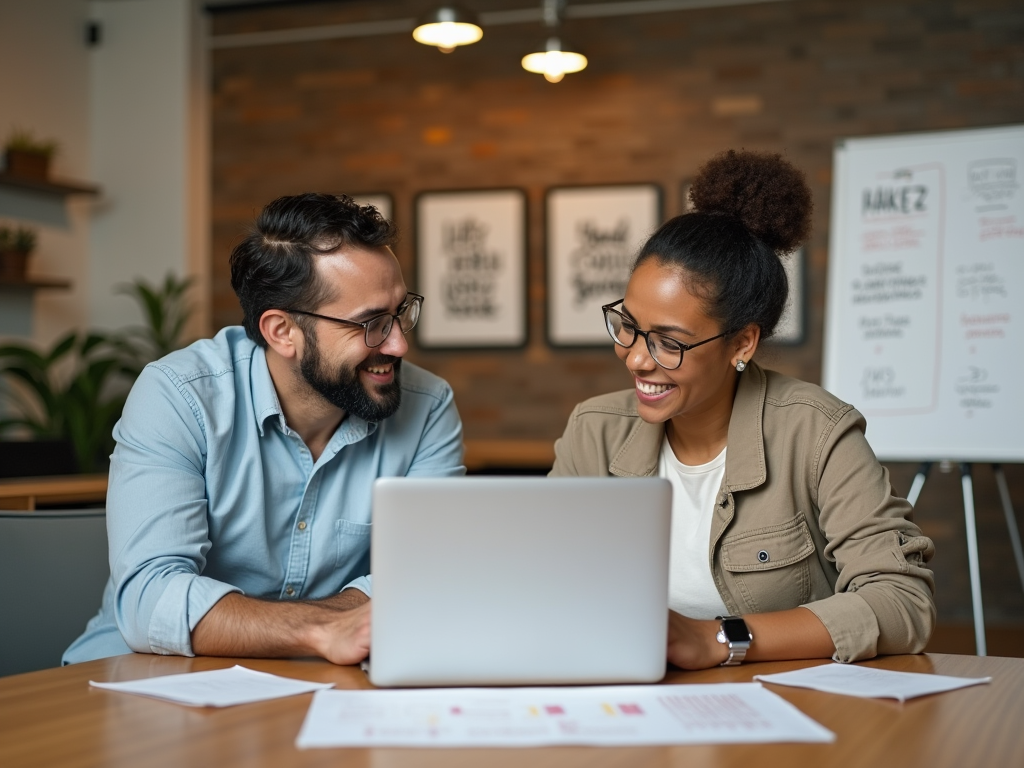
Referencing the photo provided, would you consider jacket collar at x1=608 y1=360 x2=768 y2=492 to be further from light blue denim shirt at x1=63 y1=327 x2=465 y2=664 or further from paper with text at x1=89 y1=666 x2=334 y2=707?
paper with text at x1=89 y1=666 x2=334 y2=707

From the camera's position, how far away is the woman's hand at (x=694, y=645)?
130 cm

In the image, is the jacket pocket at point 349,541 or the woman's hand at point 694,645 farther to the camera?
the jacket pocket at point 349,541

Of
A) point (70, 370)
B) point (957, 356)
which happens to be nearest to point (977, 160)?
point (957, 356)

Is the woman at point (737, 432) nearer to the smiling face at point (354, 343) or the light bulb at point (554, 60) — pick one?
the smiling face at point (354, 343)

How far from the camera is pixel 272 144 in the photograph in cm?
535

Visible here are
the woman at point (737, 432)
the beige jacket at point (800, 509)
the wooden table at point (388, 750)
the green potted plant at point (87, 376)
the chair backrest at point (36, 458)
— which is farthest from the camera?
the green potted plant at point (87, 376)

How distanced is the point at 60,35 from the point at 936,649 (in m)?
4.85

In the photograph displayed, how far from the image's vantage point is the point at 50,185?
4.78 metres

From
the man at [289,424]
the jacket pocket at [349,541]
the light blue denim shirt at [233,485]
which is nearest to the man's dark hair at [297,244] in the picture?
the man at [289,424]

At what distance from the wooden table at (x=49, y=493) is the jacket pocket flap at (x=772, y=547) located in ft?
5.53

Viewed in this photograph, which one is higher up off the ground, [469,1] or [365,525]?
[469,1]

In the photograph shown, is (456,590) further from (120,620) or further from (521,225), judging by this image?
(521,225)

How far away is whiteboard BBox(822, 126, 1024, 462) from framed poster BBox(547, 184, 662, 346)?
1.23 meters

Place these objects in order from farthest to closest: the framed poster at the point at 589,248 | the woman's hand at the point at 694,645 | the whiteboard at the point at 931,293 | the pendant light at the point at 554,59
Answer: the framed poster at the point at 589,248
the pendant light at the point at 554,59
the whiteboard at the point at 931,293
the woman's hand at the point at 694,645
